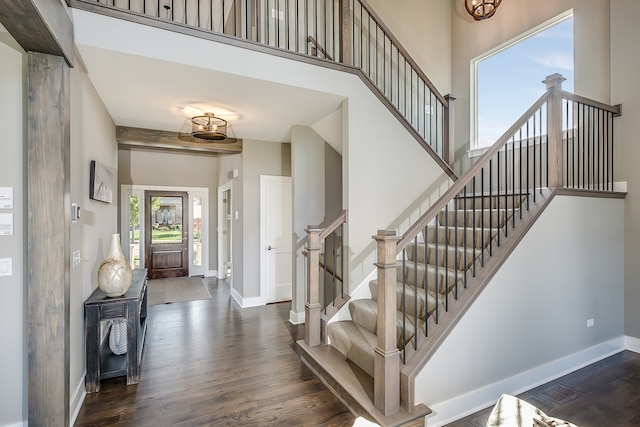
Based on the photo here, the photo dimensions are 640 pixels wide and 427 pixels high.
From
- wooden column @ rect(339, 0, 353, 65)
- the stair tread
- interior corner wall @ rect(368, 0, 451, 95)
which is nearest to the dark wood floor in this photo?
the stair tread

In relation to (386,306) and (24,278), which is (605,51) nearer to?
(386,306)

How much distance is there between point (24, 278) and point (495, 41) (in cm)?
583

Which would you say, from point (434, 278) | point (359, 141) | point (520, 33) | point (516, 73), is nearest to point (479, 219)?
point (434, 278)

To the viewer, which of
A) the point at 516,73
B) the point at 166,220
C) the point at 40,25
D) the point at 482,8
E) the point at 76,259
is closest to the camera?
the point at 40,25

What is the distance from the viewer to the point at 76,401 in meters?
2.41

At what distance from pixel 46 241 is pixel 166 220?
18.1 ft

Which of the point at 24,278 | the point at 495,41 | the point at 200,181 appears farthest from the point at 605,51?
the point at 200,181

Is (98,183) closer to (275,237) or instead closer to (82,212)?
(82,212)

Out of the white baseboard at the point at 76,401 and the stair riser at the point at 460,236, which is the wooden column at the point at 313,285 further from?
the white baseboard at the point at 76,401

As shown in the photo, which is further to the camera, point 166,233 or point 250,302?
point 166,233

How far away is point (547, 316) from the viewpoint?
9.22 feet

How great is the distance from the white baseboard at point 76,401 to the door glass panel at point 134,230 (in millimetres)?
4740

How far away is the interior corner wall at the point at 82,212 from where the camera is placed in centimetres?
241

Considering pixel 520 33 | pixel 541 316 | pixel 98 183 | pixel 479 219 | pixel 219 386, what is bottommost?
pixel 219 386
